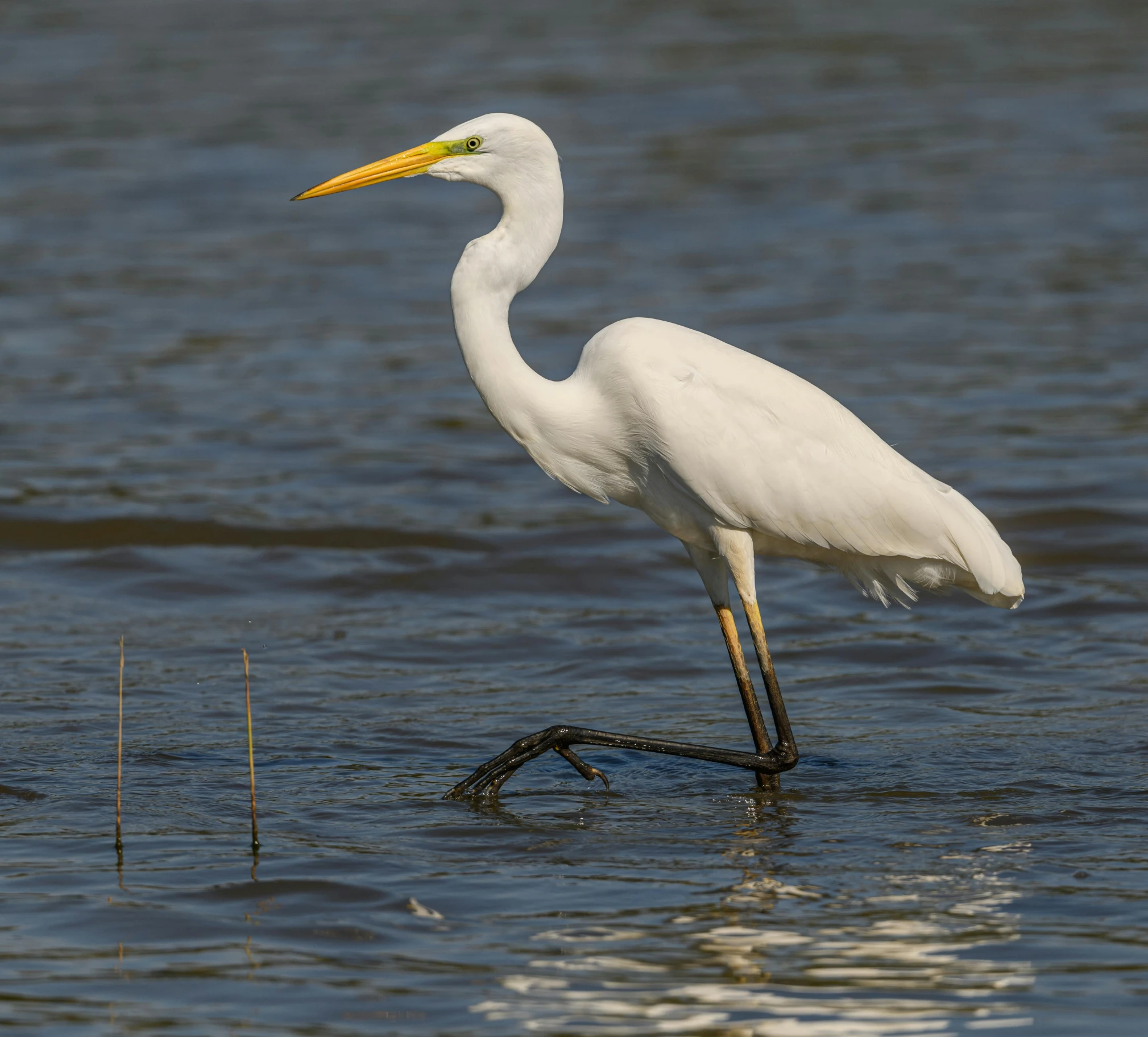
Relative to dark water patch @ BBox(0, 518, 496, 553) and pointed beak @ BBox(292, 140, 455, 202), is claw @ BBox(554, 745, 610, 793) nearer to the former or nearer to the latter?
pointed beak @ BBox(292, 140, 455, 202)

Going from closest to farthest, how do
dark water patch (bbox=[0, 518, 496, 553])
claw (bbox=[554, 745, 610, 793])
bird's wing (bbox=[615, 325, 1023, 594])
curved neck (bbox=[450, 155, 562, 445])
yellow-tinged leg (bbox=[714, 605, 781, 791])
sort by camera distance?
curved neck (bbox=[450, 155, 562, 445]) < bird's wing (bbox=[615, 325, 1023, 594]) < claw (bbox=[554, 745, 610, 793]) < yellow-tinged leg (bbox=[714, 605, 781, 791]) < dark water patch (bbox=[0, 518, 496, 553])

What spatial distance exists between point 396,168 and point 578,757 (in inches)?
95.1

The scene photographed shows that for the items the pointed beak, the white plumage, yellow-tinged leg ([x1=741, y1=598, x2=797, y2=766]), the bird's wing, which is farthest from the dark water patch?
the pointed beak

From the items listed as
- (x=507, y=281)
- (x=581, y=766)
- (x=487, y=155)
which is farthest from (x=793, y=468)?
(x=487, y=155)

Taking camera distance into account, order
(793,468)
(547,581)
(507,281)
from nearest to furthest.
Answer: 1. (507,281)
2. (793,468)
3. (547,581)

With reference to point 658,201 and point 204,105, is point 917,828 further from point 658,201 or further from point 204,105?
point 204,105

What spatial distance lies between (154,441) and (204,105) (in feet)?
39.1

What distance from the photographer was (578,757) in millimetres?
7359

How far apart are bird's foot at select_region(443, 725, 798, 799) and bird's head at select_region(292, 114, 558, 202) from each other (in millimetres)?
2105

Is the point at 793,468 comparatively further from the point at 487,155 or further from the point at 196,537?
the point at 196,537

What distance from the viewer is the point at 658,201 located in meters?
19.3

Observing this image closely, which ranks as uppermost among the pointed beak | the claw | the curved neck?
the pointed beak

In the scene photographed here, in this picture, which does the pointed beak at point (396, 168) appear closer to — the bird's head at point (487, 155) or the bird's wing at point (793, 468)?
the bird's head at point (487, 155)

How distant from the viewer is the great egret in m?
6.75
